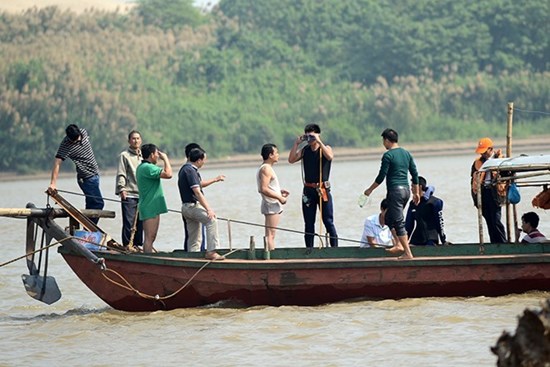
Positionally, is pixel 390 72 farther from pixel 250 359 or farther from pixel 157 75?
pixel 250 359

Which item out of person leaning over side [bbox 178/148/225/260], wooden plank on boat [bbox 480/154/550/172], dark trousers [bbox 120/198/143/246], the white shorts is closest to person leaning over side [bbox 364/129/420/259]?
wooden plank on boat [bbox 480/154/550/172]

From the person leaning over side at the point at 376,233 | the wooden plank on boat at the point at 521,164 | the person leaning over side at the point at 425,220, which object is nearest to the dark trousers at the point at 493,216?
the person leaning over side at the point at 425,220

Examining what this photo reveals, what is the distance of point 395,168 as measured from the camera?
48.1 ft

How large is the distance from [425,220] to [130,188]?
10.5ft

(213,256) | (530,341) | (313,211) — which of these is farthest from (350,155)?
(530,341)

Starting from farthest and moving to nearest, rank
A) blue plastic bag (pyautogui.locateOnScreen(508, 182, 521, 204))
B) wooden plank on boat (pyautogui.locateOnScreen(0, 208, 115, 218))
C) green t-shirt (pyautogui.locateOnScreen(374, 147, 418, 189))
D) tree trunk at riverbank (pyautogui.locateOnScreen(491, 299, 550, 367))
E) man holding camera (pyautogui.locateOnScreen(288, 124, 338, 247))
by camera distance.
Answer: man holding camera (pyautogui.locateOnScreen(288, 124, 338, 247)) → blue plastic bag (pyautogui.locateOnScreen(508, 182, 521, 204)) → wooden plank on boat (pyautogui.locateOnScreen(0, 208, 115, 218)) → green t-shirt (pyautogui.locateOnScreen(374, 147, 418, 189)) → tree trunk at riverbank (pyautogui.locateOnScreen(491, 299, 550, 367))

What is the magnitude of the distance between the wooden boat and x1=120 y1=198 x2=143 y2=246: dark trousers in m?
0.49

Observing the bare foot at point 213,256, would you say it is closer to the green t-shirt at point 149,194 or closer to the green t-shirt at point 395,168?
the green t-shirt at point 149,194

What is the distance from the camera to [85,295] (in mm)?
17891

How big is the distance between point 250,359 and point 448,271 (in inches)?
100

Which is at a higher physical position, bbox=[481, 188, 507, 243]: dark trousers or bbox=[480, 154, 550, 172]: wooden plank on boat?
bbox=[480, 154, 550, 172]: wooden plank on boat

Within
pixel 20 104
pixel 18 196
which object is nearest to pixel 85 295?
pixel 18 196

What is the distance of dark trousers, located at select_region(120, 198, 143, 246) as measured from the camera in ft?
52.5

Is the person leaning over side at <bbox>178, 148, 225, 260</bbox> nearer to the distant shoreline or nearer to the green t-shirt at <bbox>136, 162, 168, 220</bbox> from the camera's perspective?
the green t-shirt at <bbox>136, 162, 168, 220</bbox>
